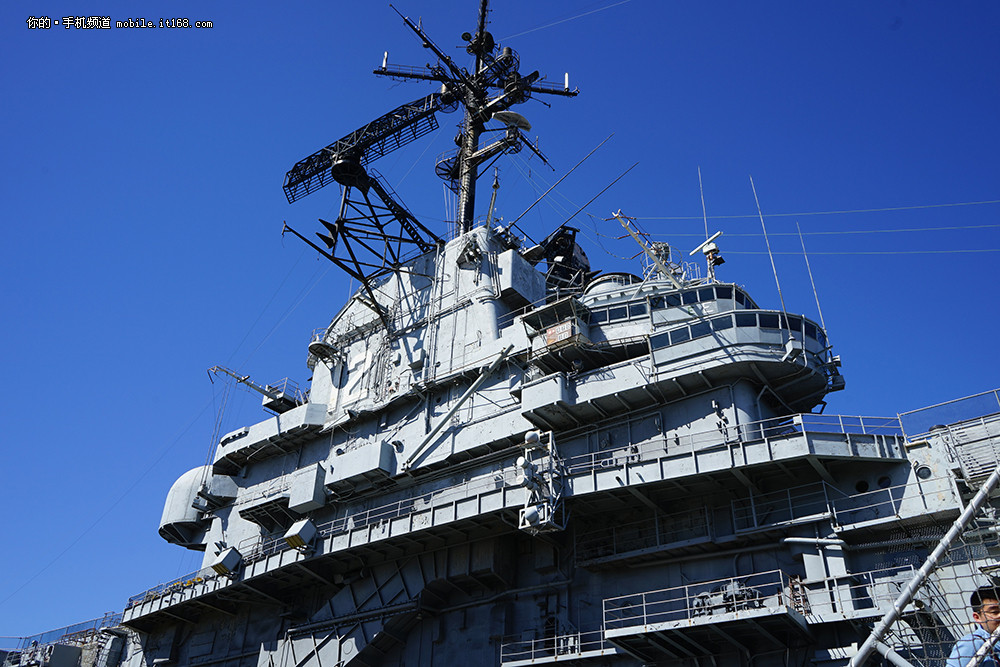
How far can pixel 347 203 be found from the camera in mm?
33594

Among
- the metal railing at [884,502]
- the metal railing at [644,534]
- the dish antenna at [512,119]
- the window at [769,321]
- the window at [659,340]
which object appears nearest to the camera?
the metal railing at [884,502]

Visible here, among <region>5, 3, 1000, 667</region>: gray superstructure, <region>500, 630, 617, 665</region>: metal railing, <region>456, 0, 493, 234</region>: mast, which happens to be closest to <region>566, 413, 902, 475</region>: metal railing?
<region>5, 3, 1000, 667</region>: gray superstructure

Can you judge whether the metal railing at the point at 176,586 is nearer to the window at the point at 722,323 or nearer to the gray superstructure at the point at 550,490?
the gray superstructure at the point at 550,490

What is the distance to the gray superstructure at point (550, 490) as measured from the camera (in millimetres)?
18594

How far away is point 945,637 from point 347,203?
2617 cm

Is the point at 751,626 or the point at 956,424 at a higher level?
the point at 956,424

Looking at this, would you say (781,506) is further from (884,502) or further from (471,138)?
(471,138)

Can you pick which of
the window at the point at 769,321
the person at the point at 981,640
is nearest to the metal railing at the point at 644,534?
the window at the point at 769,321

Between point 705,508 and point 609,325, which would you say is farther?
point 609,325

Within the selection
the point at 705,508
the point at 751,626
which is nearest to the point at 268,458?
the point at 705,508

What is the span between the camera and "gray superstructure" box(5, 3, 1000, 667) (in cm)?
1859

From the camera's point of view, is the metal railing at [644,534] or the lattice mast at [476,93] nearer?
the metal railing at [644,534]

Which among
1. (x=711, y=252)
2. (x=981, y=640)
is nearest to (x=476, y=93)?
(x=711, y=252)

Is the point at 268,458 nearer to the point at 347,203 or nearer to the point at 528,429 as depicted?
the point at 347,203
